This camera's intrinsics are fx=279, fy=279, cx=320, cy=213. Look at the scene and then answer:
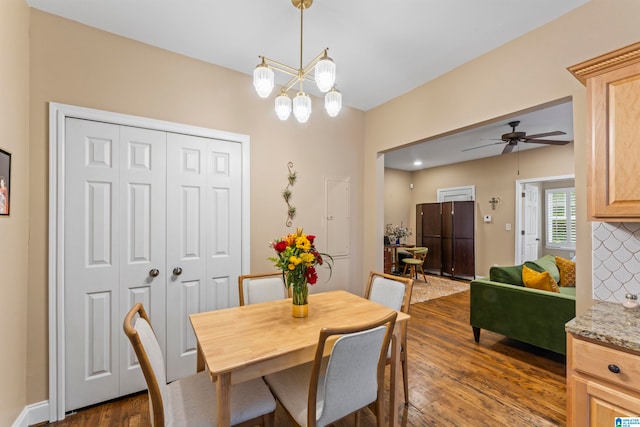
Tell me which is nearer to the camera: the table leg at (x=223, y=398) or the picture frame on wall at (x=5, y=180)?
the table leg at (x=223, y=398)

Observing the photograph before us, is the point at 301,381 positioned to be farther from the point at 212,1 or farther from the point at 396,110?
the point at 396,110

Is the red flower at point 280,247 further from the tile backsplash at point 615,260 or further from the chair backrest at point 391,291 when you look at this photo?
the tile backsplash at point 615,260

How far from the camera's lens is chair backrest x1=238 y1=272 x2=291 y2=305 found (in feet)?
7.13

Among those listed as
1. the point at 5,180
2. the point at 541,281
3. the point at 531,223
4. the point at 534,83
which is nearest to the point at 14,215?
the point at 5,180

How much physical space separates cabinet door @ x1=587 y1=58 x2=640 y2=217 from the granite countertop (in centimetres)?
51

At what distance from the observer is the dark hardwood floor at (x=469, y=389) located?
6.12 feet

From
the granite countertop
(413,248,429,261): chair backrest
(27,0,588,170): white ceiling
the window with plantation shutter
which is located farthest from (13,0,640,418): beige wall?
the window with plantation shutter

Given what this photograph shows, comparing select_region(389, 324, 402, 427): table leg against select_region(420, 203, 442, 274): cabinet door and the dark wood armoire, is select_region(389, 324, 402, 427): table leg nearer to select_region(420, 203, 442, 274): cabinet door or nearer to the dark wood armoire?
the dark wood armoire

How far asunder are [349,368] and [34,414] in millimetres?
2152

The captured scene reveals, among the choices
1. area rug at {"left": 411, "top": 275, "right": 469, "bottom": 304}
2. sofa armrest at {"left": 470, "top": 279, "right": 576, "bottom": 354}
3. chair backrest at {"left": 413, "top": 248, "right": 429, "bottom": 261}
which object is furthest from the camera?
chair backrest at {"left": 413, "top": 248, "right": 429, "bottom": 261}

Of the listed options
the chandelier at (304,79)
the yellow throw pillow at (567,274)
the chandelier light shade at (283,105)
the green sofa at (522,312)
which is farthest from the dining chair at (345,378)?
the yellow throw pillow at (567,274)

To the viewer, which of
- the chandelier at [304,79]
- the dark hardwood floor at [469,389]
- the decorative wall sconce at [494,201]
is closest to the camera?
the chandelier at [304,79]

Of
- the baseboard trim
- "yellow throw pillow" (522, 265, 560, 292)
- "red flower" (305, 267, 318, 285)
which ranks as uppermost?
"red flower" (305, 267, 318, 285)

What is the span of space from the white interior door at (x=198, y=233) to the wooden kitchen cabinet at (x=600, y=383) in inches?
91.9
